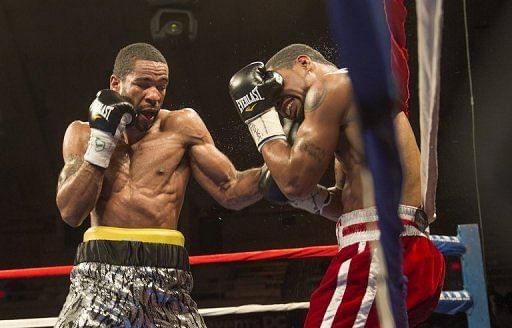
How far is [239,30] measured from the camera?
5402mm

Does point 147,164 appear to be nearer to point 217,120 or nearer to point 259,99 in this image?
point 259,99

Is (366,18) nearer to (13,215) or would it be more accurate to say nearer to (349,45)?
(349,45)

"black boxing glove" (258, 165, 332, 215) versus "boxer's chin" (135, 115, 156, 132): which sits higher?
"boxer's chin" (135, 115, 156, 132)

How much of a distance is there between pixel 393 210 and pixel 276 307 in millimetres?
1706

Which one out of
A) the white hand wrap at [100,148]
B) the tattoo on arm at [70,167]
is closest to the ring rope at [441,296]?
the tattoo on arm at [70,167]

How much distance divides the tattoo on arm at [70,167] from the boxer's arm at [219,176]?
1.07ft

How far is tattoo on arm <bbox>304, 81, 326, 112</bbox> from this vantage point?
1442 mm

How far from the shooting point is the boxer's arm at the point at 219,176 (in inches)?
78.6

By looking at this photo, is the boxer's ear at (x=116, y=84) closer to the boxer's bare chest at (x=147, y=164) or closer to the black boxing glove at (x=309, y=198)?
the boxer's bare chest at (x=147, y=164)

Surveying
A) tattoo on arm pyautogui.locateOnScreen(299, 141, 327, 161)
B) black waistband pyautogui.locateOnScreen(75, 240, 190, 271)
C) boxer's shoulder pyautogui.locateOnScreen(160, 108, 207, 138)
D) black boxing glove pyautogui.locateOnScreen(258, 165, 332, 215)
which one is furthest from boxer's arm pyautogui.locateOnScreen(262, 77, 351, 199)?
boxer's shoulder pyautogui.locateOnScreen(160, 108, 207, 138)

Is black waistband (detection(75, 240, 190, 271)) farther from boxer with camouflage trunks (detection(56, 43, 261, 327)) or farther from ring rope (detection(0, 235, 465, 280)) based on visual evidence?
ring rope (detection(0, 235, 465, 280))

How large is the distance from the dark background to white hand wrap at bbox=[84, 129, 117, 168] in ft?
10.4

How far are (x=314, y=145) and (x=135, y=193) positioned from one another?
2.27ft

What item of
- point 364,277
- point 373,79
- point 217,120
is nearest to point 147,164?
point 364,277
